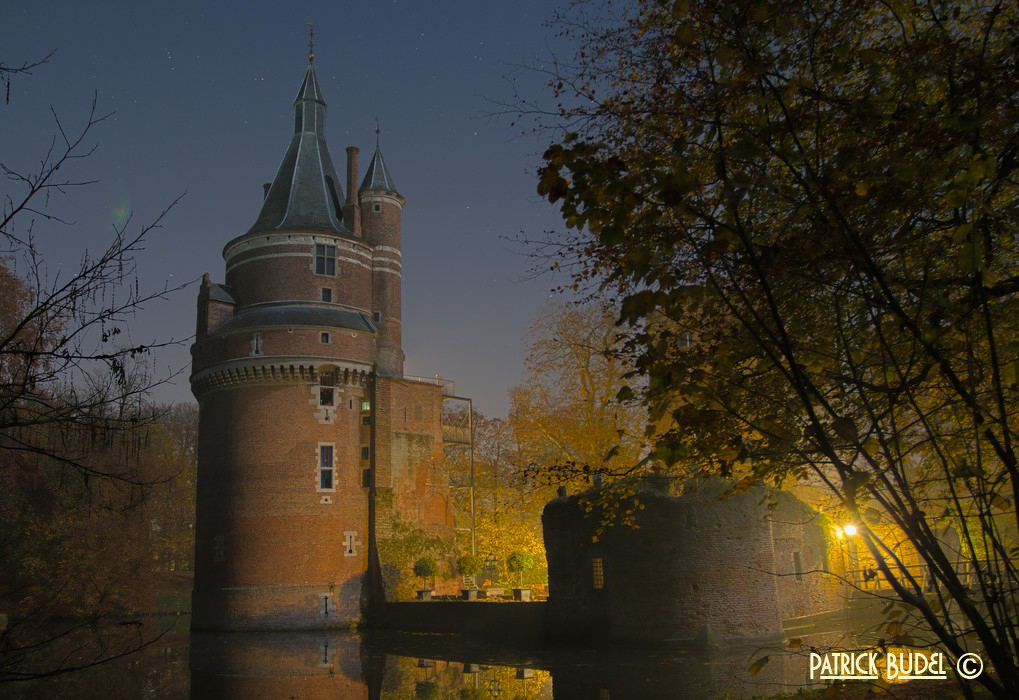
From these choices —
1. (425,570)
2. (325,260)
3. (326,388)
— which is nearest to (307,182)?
(325,260)

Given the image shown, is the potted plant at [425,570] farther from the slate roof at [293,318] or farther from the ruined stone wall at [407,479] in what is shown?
the slate roof at [293,318]

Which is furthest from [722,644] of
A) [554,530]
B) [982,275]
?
[982,275]

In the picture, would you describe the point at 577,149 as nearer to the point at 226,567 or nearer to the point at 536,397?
the point at 536,397

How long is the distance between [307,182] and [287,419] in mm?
11142

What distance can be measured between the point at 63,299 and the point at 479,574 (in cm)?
3310

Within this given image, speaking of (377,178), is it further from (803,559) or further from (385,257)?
(803,559)

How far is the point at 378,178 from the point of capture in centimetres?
4019

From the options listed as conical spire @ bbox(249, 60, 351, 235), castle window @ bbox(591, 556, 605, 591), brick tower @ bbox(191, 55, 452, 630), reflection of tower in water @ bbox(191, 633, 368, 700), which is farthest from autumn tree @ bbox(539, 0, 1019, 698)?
conical spire @ bbox(249, 60, 351, 235)

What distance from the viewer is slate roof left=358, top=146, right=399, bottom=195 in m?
39.9

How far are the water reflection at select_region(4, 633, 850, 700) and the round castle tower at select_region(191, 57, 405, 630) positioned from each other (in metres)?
8.59

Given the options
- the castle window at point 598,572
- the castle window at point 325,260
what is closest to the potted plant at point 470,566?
the castle window at point 325,260

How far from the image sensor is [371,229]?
1563 inches

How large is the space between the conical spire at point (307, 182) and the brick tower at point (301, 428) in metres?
0.10

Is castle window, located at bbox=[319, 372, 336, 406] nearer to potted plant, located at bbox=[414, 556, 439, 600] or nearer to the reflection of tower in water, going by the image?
potted plant, located at bbox=[414, 556, 439, 600]
